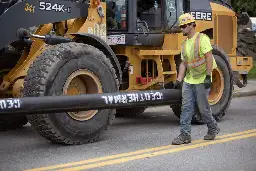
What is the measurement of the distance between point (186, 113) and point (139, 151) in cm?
103

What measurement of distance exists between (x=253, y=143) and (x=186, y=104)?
1.14 metres

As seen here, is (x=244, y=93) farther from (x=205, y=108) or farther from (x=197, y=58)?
(x=197, y=58)

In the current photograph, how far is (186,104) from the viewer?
8.74 metres

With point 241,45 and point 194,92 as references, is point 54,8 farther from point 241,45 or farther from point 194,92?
point 241,45

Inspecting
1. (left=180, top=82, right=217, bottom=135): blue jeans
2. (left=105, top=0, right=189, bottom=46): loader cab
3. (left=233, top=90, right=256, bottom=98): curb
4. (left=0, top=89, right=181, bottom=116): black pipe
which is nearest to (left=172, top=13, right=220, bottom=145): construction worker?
(left=180, top=82, right=217, bottom=135): blue jeans

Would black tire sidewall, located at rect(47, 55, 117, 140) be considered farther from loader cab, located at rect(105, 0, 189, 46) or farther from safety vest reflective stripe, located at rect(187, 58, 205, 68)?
loader cab, located at rect(105, 0, 189, 46)

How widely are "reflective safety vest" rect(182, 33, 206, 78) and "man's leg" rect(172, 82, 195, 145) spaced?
8.5 inches

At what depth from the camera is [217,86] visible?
11453 millimetres

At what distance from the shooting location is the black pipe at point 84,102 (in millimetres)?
6715

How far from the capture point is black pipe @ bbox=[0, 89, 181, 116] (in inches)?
264

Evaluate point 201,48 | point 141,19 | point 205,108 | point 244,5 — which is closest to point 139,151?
point 205,108

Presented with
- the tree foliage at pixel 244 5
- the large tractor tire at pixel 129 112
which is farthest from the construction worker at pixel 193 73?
the tree foliage at pixel 244 5

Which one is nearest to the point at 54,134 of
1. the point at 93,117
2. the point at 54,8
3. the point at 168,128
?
the point at 93,117

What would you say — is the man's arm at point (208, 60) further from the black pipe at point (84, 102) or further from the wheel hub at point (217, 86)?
the wheel hub at point (217, 86)
